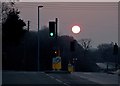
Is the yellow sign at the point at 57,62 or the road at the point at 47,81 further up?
the yellow sign at the point at 57,62

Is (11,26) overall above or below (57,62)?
above

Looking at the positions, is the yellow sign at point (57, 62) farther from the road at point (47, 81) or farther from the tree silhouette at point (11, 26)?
the road at point (47, 81)

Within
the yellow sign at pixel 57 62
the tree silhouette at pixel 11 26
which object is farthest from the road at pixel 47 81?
the yellow sign at pixel 57 62

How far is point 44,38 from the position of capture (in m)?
92.3

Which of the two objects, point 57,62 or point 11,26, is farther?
point 57,62

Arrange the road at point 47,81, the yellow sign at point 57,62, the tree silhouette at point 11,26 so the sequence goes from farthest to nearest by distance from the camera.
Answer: the yellow sign at point 57,62 → the tree silhouette at point 11,26 → the road at point 47,81

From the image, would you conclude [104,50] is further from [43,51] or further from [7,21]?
[7,21]

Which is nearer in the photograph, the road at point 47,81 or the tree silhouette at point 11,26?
the road at point 47,81

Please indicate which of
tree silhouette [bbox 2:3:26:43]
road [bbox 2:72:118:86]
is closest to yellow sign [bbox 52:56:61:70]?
tree silhouette [bbox 2:3:26:43]

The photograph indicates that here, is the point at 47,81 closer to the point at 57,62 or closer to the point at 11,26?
the point at 11,26

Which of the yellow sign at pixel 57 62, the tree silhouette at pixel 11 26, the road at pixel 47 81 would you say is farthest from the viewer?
the yellow sign at pixel 57 62

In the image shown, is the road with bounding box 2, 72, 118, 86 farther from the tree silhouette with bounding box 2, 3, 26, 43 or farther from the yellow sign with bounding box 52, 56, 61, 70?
the yellow sign with bounding box 52, 56, 61, 70

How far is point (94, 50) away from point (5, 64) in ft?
182

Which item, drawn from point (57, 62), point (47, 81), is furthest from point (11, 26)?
point (47, 81)
